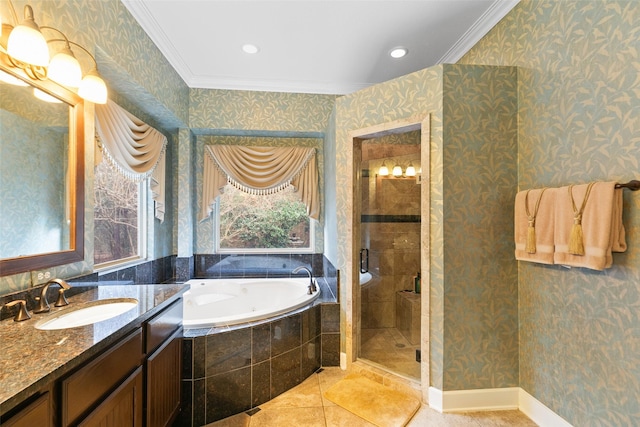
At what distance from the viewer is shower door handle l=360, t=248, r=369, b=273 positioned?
2.32 metres

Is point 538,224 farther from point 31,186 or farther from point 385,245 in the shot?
point 31,186

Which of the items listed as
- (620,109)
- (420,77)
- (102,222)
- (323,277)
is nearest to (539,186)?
(620,109)

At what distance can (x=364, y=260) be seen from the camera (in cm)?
235

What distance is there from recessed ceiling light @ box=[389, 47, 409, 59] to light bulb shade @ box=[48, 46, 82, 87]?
2.18 m

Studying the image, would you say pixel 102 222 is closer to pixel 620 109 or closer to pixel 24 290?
pixel 24 290

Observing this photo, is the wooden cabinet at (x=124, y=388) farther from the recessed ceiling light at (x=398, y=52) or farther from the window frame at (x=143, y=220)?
the recessed ceiling light at (x=398, y=52)

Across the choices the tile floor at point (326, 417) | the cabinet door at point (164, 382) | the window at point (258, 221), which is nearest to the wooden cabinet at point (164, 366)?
the cabinet door at point (164, 382)

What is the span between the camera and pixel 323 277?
322 cm

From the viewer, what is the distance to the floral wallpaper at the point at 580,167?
121 centimetres

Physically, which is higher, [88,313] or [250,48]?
[250,48]

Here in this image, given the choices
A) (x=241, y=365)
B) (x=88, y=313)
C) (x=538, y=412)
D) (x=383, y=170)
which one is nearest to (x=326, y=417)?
(x=241, y=365)

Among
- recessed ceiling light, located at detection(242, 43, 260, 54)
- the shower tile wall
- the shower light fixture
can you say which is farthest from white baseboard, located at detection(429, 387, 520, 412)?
recessed ceiling light, located at detection(242, 43, 260, 54)

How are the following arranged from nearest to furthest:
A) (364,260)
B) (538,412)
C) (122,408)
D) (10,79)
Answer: (122,408), (10,79), (538,412), (364,260)

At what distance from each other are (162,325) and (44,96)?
4.19ft
